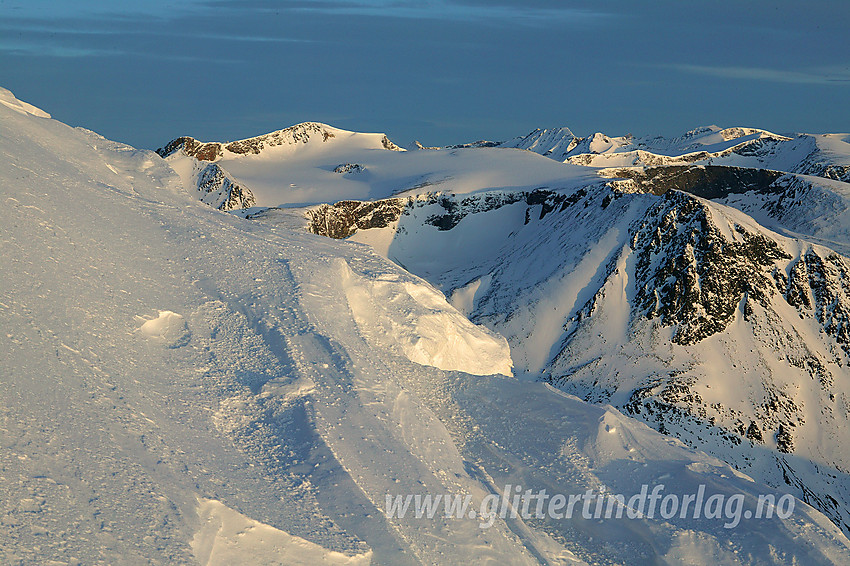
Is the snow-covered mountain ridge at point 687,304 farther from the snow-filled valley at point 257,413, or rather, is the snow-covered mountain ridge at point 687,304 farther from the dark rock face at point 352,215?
the snow-filled valley at point 257,413

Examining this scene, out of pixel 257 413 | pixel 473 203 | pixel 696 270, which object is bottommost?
pixel 696 270

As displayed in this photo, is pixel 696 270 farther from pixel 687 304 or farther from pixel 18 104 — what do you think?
pixel 18 104

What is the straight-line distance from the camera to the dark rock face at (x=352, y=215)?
98188 mm

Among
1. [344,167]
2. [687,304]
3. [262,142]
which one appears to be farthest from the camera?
[262,142]

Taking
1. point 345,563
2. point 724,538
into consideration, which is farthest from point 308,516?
point 724,538

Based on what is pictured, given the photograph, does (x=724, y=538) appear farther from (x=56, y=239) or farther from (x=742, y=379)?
(x=742, y=379)

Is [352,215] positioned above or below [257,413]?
below

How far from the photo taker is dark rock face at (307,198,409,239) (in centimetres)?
9819

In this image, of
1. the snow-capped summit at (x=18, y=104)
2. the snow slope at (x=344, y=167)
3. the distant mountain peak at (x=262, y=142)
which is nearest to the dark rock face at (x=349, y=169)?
the snow slope at (x=344, y=167)

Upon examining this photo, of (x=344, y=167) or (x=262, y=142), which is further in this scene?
(x=262, y=142)

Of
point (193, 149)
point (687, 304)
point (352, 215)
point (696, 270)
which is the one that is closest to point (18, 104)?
point (687, 304)

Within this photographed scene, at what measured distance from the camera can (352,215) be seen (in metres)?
103

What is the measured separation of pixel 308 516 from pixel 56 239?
11.5 meters

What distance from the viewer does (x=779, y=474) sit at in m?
55.4
